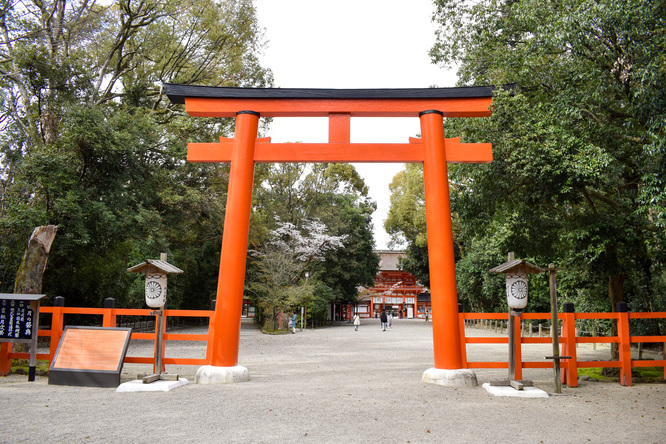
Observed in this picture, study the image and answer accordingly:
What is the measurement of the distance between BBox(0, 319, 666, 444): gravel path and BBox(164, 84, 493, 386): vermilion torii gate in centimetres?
99

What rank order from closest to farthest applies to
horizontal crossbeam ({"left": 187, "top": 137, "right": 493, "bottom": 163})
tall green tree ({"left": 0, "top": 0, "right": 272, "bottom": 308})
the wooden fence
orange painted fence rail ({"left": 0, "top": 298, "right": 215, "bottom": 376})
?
the wooden fence, orange painted fence rail ({"left": 0, "top": 298, "right": 215, "bottom": 376}), horizontal crossbeam ({"left": 187, "top": 137, "right": 493, "bottom": 163}), tall green tree ({"left": 0, "top": 0, "right": 272, "bottom": 308})

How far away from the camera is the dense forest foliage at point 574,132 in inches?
246

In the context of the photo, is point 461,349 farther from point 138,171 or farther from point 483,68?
point 138,171

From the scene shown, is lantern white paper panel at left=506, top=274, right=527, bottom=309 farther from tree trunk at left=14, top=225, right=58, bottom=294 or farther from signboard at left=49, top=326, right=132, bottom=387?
tree trunk at left=14, top=225, right=58, bottom=294

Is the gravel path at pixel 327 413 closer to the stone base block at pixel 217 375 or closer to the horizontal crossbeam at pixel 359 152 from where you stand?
the stone base block at pixel 217 375

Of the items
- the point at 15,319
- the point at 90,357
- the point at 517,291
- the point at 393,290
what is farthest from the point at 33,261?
the point at 393,290

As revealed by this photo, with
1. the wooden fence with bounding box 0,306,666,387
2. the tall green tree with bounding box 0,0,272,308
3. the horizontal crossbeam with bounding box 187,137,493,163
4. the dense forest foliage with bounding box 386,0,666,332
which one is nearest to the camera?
the dense forest foliage with bounding box 386,0,666,332

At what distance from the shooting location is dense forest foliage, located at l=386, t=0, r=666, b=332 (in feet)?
20.5

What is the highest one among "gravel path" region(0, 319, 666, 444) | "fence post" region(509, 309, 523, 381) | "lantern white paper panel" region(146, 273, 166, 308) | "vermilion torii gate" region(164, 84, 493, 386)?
"vermilion torii gate" region(164, 84, 493, 386)

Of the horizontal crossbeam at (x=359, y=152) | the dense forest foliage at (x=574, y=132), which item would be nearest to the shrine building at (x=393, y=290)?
the dense forest foliage at (x=574, y=132)

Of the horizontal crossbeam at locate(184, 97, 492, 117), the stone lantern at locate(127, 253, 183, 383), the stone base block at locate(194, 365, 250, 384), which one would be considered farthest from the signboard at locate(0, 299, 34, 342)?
the horizontal crossbeam at locate(184, 97, 492, 117)

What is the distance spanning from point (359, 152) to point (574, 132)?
4281mm

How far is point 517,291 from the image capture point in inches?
259

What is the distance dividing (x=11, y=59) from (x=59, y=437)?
11355 millimetres
